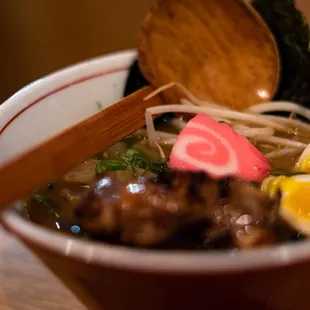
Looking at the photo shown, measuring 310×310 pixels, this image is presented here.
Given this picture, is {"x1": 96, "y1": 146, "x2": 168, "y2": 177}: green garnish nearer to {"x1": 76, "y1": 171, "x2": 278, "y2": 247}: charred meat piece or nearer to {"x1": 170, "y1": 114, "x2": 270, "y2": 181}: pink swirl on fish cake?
{"x1": 170, "y1": 114, "x2": 270, "y2": 181}: pink swirl on fish cake

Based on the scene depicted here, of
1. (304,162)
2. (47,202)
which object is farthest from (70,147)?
(304,162)

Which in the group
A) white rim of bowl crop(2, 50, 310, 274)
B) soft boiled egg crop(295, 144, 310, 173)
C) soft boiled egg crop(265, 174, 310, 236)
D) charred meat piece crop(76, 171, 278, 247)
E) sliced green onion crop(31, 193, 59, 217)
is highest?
white rim of bowl crop(2, 50, 310, 274)

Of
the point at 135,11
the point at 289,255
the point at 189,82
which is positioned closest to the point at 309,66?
the point at 189,82

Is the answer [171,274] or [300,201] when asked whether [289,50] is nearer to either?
[300,201]

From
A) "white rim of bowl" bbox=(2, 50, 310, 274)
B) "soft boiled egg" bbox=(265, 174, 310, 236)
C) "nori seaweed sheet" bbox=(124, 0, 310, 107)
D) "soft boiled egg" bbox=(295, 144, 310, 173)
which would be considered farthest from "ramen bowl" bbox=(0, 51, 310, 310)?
"nori seaweed sheet" bbox=(124, 0, 310, 107)

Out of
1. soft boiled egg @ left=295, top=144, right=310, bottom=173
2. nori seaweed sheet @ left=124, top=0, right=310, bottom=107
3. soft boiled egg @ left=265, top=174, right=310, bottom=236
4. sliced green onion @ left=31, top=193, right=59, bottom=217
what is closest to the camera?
soft boiled egg @ left=265, top=174, right=310, bottom=236

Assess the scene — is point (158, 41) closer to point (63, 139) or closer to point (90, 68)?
point (90, 68)

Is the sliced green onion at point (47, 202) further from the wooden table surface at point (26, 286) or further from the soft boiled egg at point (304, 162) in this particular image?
the soft boiled egg at point (304, 162)

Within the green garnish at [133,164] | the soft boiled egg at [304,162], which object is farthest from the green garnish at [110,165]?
the soft boiled egg at [304,162]

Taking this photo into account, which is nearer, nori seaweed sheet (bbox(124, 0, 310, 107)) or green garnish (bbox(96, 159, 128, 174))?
green garnish (bbox(96, 159, 128, 174))

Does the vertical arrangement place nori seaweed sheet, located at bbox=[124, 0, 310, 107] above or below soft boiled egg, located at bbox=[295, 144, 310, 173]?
above
